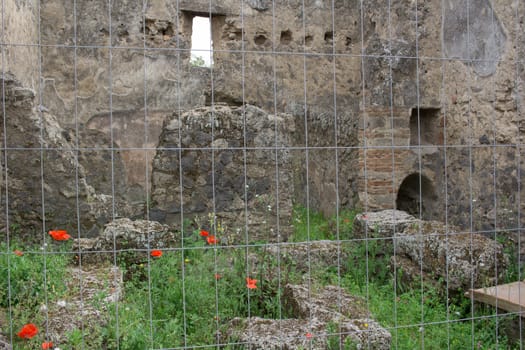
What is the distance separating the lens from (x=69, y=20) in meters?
9.43

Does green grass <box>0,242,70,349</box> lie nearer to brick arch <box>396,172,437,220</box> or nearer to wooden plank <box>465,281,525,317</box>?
→ wooden plank <box>465,281,525,317</box>

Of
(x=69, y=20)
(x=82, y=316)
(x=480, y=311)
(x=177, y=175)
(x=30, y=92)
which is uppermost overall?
(x=69, y=20)

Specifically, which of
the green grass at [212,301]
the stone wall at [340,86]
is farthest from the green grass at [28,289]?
the stone wall at [340,86]

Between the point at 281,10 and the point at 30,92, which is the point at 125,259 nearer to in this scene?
the point at 30,92

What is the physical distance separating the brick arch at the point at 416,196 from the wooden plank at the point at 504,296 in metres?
3.91

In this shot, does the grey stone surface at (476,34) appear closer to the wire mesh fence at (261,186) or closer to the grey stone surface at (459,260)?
the wire mesh fence at (261,186)

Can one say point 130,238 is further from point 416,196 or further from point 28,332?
point 416,196

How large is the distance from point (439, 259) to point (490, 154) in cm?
203

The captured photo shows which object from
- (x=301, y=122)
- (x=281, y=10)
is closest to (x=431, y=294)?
(x=301, y=122)

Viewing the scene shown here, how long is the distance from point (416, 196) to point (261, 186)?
3470mm

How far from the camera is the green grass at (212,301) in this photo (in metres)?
3.10

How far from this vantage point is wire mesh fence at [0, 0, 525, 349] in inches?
129

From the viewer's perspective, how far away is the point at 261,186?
5766 mm

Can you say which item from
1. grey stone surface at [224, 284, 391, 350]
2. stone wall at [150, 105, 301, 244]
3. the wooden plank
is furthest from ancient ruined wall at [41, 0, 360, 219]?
grey stone surface at [224, 284, 391, 350]
